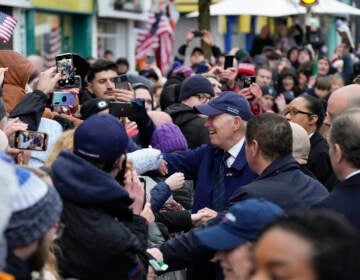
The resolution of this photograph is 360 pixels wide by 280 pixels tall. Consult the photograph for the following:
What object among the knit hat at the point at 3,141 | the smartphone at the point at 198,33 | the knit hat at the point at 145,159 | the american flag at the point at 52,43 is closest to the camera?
the knit hat at the point at 3,141

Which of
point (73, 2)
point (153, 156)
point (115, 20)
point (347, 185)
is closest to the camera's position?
point (347, 185)

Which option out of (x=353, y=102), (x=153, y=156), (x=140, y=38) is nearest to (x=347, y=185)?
(x=153, y=156)

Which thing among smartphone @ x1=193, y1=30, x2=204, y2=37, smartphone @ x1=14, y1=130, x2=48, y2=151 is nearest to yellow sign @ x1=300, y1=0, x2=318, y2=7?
smartphone @ x1=193, y1=30, x2=204, y2=37

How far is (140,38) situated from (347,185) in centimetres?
1817

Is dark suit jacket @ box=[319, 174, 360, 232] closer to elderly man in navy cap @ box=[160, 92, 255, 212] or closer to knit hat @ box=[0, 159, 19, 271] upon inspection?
elderly man in navy cap @ box=[160, 92, 255, 212]

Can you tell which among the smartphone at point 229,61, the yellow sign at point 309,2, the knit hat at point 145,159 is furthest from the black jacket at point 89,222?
the yellow sign at point 309,2

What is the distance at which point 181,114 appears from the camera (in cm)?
833

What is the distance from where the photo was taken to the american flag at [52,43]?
19.8 m

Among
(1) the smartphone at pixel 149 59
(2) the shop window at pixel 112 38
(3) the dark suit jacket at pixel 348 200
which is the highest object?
(3) the dark suit jacket at pixel 348 200

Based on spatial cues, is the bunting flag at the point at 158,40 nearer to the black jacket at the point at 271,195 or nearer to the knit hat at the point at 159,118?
the knit hat at the point at 159,118

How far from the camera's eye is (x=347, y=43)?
20.0m

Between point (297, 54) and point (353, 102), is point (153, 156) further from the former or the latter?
point (297, 54)

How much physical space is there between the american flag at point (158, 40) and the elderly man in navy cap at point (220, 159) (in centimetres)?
1436

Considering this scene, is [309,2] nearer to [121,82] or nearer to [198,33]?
[198,33]
